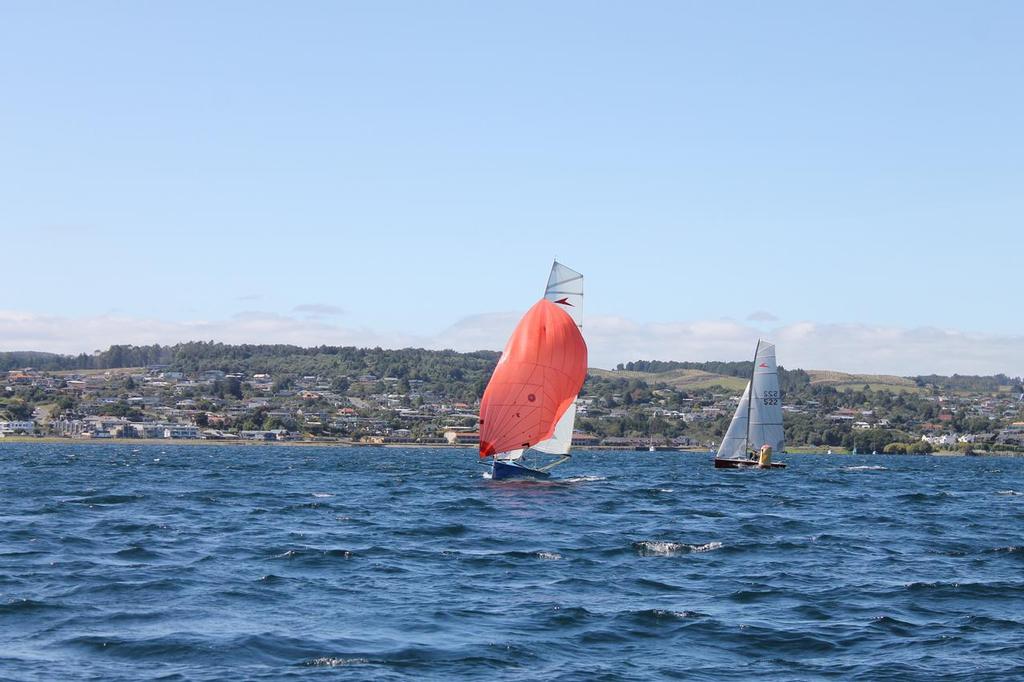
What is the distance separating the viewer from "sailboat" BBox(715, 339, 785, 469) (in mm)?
106688

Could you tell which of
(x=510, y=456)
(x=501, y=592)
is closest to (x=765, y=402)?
(x=510, y=456)

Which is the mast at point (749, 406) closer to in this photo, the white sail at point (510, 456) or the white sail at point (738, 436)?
the white sail at point (738, 436)

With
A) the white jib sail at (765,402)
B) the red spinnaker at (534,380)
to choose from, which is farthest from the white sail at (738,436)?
the red spinnaker at (534,380)

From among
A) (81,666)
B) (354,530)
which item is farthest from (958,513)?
(81,666)

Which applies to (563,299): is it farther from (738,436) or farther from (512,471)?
(738,436)

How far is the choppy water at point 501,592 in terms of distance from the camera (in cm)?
2248

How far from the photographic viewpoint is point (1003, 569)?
3550cm

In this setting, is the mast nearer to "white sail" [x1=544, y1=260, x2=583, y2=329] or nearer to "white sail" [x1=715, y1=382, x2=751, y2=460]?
"white sail" [x1=715, y1=382, x2=751, y2=460]

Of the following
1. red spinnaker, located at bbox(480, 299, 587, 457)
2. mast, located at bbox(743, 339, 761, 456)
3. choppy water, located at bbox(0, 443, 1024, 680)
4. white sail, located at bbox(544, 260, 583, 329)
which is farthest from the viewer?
mast, located at bbox(743, 339, 761, 456)

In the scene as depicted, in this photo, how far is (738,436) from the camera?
354 feet

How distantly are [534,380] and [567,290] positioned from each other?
555 cm

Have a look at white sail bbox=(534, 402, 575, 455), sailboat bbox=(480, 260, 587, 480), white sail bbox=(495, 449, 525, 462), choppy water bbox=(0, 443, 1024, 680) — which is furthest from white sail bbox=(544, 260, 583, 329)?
choppy water bbox=(0, 443, 1024, 680)

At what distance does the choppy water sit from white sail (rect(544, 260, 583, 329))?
531 inches

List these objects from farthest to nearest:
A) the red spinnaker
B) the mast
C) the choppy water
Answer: the mast
the red spinnaker
the choppy water
